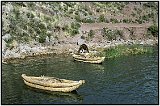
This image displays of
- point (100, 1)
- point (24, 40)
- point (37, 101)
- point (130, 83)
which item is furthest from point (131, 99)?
point (100, 1)

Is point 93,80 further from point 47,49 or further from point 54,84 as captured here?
point 47,49

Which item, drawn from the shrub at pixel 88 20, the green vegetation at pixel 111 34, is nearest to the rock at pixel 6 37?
the green vegetation at pixel 111 34

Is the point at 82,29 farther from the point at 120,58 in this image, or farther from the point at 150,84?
the point at 150,84

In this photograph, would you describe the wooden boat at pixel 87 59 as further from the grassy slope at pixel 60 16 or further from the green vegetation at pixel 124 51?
the grassy slope at pixel 60 16

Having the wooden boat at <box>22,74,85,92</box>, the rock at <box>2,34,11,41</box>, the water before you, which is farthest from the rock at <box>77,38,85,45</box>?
the wooden boat at <box>22,74,85,92</box>

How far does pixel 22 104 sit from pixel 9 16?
4135cm

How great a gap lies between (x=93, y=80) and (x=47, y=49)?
22.8 metres

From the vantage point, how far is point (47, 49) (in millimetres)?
67875

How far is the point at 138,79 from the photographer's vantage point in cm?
4775

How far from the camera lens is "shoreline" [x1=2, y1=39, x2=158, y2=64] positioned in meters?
61.4

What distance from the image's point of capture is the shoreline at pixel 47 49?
61400mm

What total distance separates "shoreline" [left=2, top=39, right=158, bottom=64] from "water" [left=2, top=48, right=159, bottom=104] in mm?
3295

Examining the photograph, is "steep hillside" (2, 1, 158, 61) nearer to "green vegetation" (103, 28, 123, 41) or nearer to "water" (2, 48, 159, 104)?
Result: "green vegetation" (103, 28, 123, 41)

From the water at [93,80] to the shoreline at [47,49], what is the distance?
330 cm
